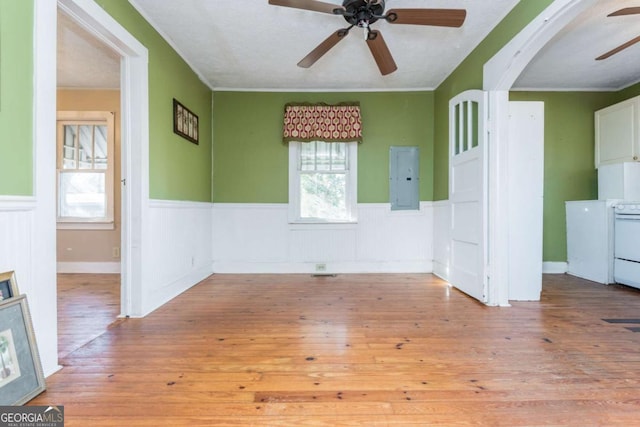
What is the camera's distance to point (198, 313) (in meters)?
2.73

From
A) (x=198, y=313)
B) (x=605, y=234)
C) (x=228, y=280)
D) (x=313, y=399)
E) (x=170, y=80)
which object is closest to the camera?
(x=313, y=399)

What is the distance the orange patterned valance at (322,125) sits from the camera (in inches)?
170

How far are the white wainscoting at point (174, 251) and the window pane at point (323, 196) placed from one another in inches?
52.9

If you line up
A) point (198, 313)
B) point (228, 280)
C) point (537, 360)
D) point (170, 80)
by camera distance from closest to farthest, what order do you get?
point (537, 360), point (198, 313), point (170, 80), point (228, 280)

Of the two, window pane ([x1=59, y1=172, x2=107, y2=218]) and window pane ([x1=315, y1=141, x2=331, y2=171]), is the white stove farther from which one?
window pane ([x1=59, y1=172, x2=107, y2=218])

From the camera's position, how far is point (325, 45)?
263 centimetres

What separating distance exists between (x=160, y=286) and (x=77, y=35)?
255 centimetres

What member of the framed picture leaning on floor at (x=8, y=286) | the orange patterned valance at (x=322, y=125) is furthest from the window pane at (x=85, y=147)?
the framed picture leaning on floor at (x=8, y=286)

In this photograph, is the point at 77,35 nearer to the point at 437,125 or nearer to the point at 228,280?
the point at 228,280

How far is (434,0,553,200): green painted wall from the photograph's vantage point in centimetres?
248

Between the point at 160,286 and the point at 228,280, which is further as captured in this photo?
the point at 228,280

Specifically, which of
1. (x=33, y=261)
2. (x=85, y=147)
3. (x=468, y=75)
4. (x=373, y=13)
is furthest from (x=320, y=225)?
(x=85, y=147)

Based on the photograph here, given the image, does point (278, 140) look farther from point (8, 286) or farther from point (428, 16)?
point (8, 286)

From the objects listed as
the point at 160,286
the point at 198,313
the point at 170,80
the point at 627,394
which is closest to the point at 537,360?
the point at 627,394
